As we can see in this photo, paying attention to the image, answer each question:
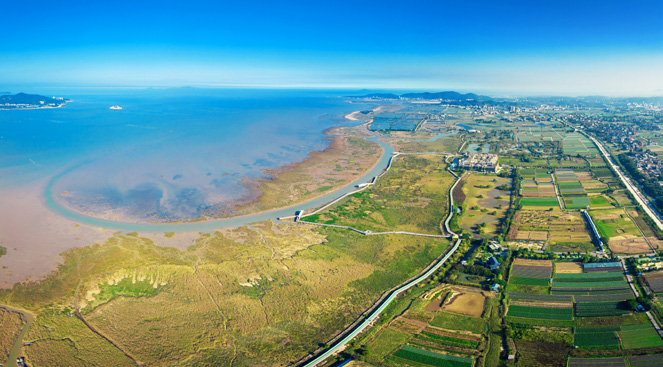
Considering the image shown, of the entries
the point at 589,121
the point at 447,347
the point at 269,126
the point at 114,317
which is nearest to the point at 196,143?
the point at 269,126

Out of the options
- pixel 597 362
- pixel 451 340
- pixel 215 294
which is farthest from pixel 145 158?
pixel 597 362

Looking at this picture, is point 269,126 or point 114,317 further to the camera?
point 269,126

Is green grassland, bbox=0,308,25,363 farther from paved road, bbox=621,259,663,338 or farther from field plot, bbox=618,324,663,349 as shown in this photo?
paved road, bbox=621,259,663,338

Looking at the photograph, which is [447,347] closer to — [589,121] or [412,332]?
[412,332]

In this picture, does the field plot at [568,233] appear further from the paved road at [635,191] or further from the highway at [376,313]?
the highway at [376,313]

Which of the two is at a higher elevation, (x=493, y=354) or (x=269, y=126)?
(x=269, y=126)

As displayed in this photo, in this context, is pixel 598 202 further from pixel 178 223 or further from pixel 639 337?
pixel 178 223
